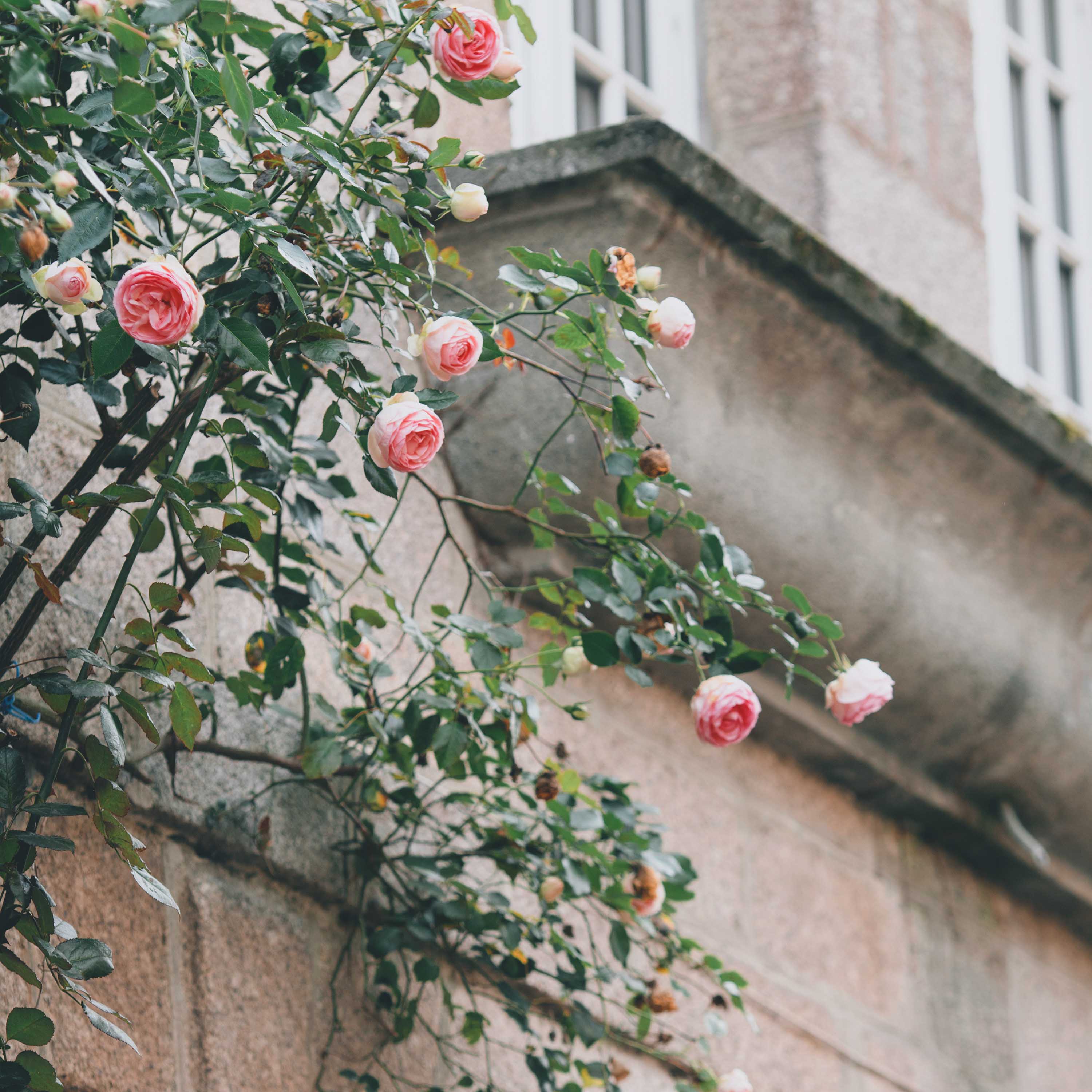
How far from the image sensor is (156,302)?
1.29 metres

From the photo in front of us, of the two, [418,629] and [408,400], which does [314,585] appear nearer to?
[418,629]

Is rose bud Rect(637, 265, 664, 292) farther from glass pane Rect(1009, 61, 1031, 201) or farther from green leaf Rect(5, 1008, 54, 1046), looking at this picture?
glass pane Rect(1009, 61, 1031, 201)

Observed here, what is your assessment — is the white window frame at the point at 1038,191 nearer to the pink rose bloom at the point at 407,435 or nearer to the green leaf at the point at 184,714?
the pink rose bloom at the point at 407,435

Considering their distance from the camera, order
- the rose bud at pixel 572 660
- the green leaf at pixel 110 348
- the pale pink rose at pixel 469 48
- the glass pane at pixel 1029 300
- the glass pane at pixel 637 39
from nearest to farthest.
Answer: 1. the green leaf at pixel 110 348
2. the pale pink rose at pixel 469 48
3. the rose bud at pixel 572 660
4. the glass pane at pixel 637 39
5. the glass pane at pixel 1029 300

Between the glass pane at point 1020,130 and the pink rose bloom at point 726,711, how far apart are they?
8.40 feet

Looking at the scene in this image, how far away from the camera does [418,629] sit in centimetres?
173

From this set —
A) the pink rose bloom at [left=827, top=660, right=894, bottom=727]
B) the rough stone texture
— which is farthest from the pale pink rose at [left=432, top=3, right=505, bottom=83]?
the rough stone texture

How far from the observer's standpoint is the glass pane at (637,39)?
3.23 meters

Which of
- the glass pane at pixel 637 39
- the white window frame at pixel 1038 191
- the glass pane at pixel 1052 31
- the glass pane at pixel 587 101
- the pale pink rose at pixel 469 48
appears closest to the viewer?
the pale pink rose at pixel 469 48

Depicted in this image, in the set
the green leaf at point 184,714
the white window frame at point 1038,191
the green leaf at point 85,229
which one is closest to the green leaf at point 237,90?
the green leaf at point 85,229

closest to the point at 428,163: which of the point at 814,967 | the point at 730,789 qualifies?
the point at 730,789

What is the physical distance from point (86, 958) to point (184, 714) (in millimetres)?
190

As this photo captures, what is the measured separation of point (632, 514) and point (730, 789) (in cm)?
93

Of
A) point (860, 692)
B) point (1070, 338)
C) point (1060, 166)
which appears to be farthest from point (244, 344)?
point (1060, 166)
